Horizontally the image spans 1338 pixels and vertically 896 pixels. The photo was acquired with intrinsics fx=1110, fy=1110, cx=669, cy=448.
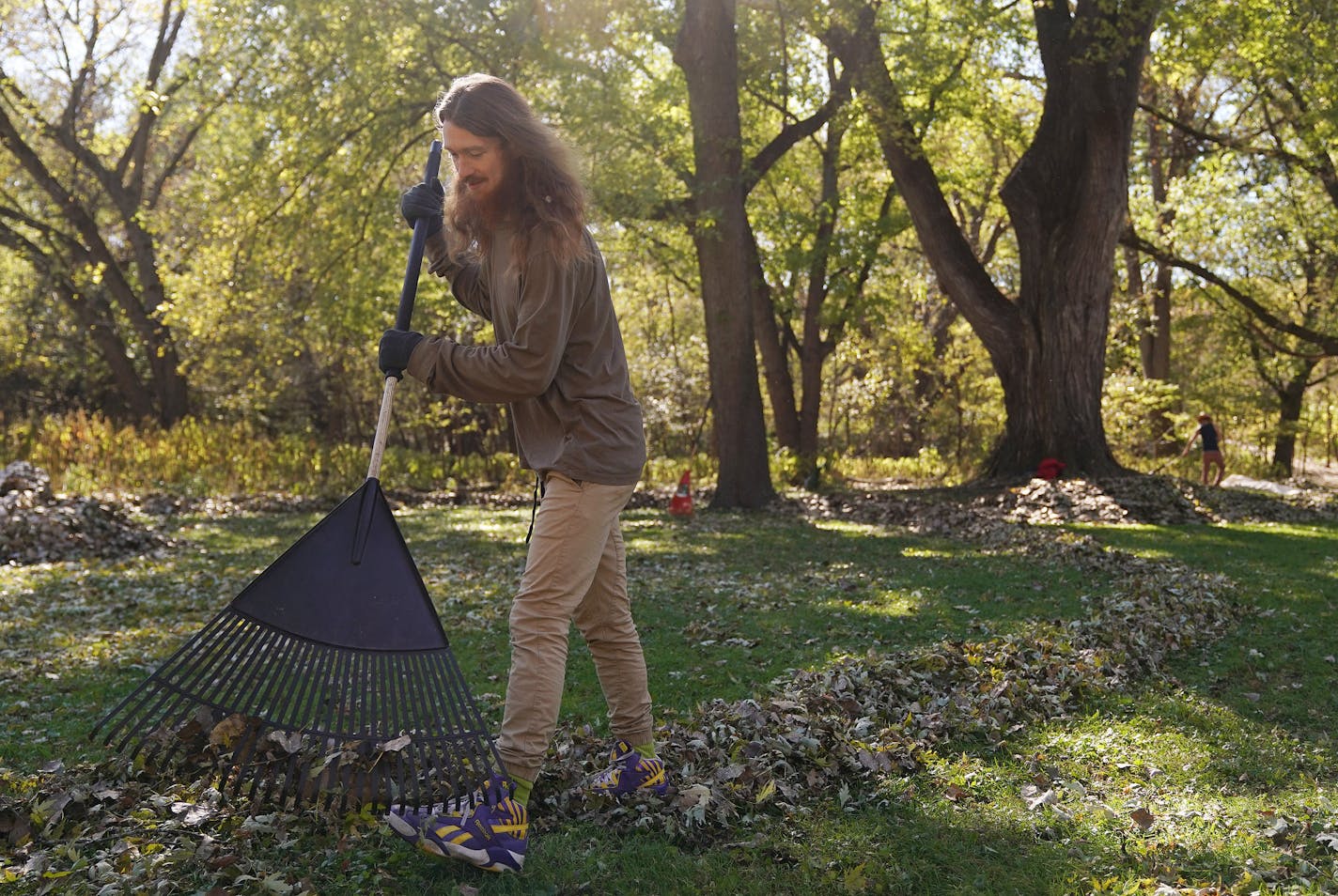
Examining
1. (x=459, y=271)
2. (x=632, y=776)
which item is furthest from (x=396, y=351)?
(x=632, y=776)

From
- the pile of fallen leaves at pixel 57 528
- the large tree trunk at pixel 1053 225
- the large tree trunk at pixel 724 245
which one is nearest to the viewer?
the pile of fallen leaves at pixel 57 528

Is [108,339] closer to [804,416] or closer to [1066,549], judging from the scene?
[804,416]

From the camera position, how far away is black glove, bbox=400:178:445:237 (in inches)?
146

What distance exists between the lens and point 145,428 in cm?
1936

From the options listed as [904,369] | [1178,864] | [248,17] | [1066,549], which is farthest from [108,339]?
[1178,864]

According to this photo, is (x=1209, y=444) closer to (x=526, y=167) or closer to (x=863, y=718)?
(x=863, y=718)

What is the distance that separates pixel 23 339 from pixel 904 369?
20.3m

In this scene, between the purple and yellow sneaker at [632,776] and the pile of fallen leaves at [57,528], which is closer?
the purple and yellow sneaker at [632,776]

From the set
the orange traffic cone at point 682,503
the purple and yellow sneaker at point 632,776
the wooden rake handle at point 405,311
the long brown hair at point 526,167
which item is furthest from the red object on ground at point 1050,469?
the long brown hair at point 526,167

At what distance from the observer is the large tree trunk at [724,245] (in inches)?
581

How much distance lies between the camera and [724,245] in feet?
49.9

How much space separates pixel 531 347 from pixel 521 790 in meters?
1.36

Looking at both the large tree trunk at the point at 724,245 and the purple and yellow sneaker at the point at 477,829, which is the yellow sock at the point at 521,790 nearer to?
the purple and yellow sneaker at the point at 477,829

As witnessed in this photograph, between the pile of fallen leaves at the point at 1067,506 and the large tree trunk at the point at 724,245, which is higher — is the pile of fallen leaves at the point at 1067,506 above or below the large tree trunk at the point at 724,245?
below
